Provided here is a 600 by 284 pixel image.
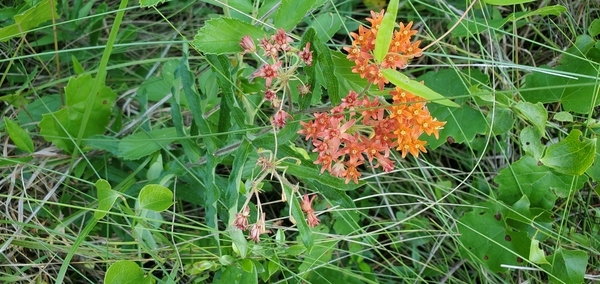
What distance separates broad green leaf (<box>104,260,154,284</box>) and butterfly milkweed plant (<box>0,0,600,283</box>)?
12 millimetres

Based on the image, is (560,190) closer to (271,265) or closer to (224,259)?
(271,265)

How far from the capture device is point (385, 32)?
1505 millimetres

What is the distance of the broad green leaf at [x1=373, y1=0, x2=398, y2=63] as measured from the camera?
1.46 metres

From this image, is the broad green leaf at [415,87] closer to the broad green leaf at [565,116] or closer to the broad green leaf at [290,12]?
the broad green leaf at [290,12]

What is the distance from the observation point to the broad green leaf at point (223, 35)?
171 cm

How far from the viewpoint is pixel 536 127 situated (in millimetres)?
2082

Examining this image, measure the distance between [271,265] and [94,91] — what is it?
2.84ft

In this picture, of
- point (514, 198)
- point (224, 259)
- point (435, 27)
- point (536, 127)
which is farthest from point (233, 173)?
point (435, 27)

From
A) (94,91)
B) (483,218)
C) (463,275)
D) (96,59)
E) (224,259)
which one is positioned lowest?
(463,275)

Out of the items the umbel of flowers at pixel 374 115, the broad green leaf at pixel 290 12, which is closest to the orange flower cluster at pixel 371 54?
the umbel of flowers at pixel 374 115

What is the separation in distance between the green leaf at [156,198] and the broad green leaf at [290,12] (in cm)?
62

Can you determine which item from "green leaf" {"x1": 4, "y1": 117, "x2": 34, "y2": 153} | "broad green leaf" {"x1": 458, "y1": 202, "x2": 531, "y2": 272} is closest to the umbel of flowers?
"broad green leaf" {"x1": 458, "y1": 202, "x2": 531, "y2": 272}

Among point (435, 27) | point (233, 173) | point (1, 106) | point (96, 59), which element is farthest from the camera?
point (435, 27)

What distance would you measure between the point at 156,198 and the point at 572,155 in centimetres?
137
